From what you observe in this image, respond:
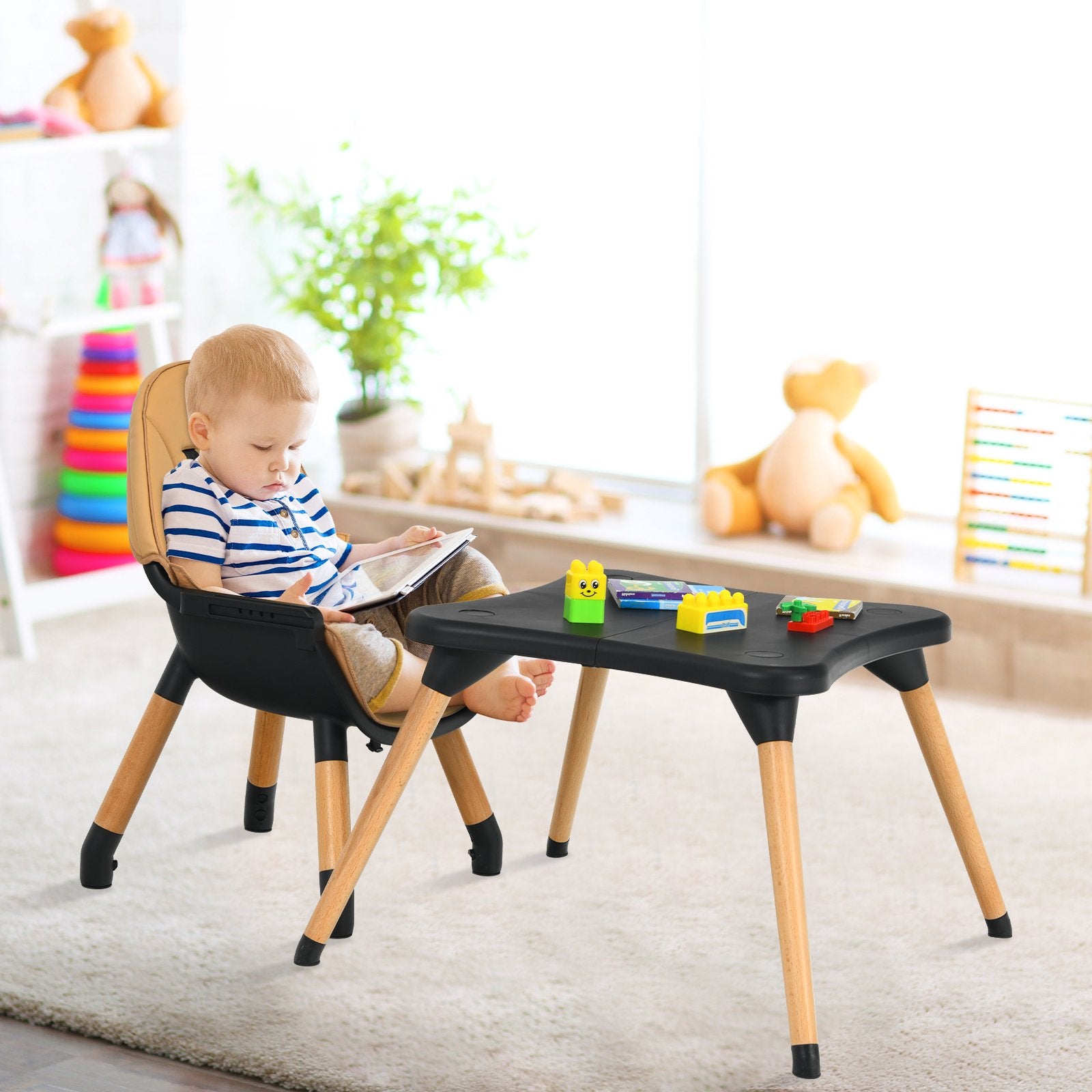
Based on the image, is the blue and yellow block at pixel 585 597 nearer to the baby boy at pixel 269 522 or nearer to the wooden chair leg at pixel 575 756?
the baby boy at pixel 269 522

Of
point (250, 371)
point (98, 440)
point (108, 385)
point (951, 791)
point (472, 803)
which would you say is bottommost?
point (472, 803)

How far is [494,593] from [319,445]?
226 centimetres

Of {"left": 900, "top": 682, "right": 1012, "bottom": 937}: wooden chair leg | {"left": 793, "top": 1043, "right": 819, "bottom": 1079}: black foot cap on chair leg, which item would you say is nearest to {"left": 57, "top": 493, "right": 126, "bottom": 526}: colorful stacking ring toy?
{"left": 900, "top": 682, "right": 1012, "bottom": 937}: wooden chair leg

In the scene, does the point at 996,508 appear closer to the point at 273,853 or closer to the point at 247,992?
the point at 273,853

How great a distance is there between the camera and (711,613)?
5.34ft

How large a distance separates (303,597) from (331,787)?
0.79 ft

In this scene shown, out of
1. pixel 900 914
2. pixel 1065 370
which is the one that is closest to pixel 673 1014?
pixel 900 914

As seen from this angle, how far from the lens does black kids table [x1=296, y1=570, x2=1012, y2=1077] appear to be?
Answer: 1.53 metres

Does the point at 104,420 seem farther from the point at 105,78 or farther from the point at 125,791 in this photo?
the point at 125,791

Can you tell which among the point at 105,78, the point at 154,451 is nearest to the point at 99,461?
the point at 105,78

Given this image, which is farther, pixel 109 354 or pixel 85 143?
pixel 109 354

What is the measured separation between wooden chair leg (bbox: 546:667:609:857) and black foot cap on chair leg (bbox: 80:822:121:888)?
1.85ft

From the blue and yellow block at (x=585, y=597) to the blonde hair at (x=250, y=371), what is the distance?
41 cm

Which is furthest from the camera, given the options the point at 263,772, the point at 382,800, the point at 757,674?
the point at 263,772
